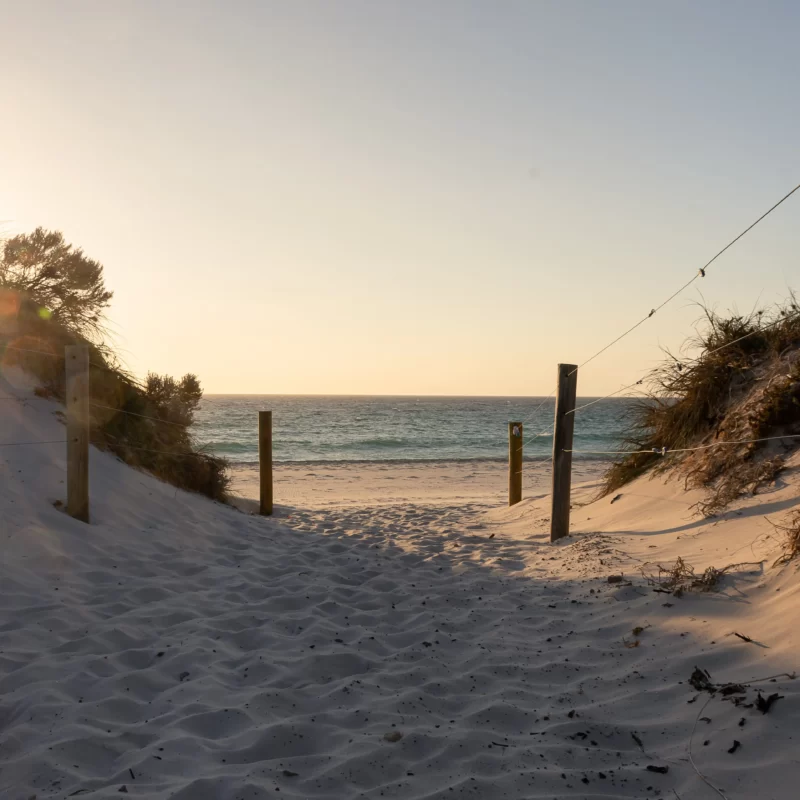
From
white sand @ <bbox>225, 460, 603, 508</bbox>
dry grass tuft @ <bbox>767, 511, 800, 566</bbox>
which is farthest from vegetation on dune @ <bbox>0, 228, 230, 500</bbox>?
dry grass tuft @ <bbox>767, 511, 800, 566</bbox>

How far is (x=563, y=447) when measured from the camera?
6477 millimetres

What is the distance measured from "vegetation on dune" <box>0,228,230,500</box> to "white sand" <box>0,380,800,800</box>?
1.16 metres

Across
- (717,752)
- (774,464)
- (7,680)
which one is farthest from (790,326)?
(7,680)

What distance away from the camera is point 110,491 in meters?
A: 6.40

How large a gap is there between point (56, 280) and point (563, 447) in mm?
6532

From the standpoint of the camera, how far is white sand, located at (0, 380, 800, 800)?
2.42m

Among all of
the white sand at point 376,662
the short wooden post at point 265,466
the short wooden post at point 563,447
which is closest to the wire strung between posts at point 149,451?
the short wooden post at point 265,466

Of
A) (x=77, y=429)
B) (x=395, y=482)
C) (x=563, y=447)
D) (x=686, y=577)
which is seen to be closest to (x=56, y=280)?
(x=77, y=429)

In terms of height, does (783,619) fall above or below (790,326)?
below

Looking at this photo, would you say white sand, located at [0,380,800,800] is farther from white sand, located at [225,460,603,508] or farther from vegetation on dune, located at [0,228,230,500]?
white sand, located at [225,460,603,508]

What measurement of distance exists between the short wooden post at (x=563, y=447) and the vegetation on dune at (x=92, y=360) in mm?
4705

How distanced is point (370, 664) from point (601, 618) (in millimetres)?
1513

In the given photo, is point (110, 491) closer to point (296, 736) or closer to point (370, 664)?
point (370, 664)

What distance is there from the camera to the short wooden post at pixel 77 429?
5.37m
